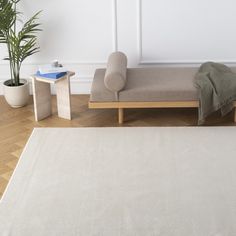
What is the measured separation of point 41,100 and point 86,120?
16.3 inches

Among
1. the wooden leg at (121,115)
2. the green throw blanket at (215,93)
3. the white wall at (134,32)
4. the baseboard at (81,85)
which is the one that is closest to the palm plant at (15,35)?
the white wall at (134,32)

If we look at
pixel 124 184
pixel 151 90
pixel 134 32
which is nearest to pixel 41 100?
pixel 151 90

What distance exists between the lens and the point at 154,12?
15.2ft

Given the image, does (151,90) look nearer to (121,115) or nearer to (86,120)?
(121,115)

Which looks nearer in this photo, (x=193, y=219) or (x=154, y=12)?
(x=193, y=219)

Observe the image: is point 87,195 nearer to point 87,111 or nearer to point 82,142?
point 82,142

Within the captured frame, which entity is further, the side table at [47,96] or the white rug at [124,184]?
the side table at [47,96]

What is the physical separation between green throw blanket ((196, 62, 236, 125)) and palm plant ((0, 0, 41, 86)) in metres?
1.51

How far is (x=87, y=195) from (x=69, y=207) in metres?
0.17

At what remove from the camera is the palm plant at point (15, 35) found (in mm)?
4355

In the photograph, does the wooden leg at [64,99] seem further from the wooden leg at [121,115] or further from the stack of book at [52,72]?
the wooden leg at [121,115]

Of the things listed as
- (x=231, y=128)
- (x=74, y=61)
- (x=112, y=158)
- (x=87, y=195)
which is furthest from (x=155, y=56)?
(x=87, y=195)

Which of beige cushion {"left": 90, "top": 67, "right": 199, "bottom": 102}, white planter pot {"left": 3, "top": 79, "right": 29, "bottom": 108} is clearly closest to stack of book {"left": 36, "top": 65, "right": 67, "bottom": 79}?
beige cushion {"left": 90, "top": 67, "right": 199, "bottom": 102}

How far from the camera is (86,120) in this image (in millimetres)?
4406
